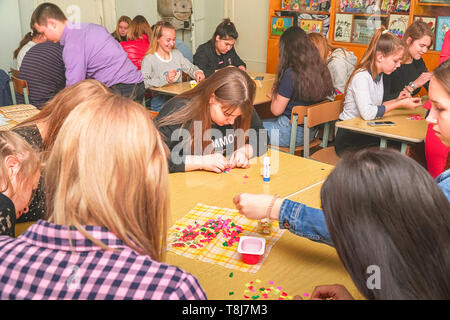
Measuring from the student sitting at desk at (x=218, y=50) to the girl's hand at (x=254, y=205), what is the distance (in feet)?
12.6

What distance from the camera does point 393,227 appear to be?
3.20ft

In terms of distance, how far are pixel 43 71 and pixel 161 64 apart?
1.40m

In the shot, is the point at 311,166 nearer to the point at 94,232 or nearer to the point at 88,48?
the point at 94,232

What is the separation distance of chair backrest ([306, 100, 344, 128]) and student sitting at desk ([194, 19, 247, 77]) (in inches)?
80.5

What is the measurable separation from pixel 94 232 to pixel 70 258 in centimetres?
7

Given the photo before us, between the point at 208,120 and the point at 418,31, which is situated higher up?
the point at 418,31

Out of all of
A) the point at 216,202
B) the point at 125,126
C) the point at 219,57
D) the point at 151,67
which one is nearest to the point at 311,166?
the point at 216,202

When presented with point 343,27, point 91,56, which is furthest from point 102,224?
point 343,27

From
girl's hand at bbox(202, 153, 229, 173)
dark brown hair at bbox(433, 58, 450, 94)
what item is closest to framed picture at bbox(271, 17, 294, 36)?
girl's hand at bbox(202, 153, 229, 173)

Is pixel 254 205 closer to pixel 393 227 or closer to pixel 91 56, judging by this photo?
pixel 393 227

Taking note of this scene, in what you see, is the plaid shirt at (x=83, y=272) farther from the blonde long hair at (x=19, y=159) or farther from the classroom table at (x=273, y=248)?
the blonde long hair at (x=19, y=159)

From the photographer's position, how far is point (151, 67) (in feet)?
15.7

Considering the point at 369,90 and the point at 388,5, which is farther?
the point at 388,5

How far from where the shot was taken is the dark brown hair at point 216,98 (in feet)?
7.95
